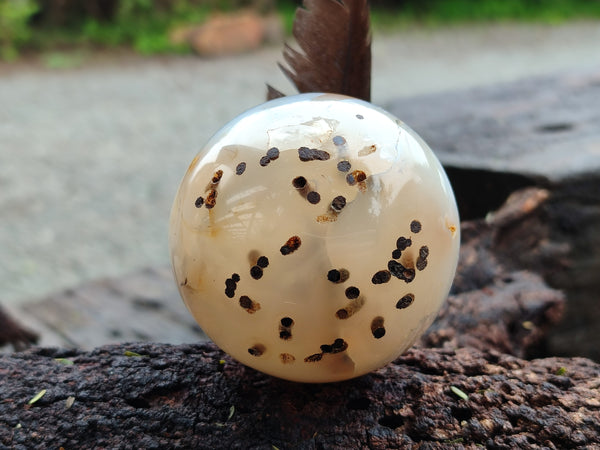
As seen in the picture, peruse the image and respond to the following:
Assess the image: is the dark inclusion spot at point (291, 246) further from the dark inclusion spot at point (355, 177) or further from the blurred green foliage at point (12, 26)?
the blurred green foliage at point (12, 26)

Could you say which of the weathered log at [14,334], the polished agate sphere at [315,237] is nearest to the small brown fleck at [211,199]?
the polished agate sphere at [315,237]

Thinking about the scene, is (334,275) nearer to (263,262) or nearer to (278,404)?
(263,262)

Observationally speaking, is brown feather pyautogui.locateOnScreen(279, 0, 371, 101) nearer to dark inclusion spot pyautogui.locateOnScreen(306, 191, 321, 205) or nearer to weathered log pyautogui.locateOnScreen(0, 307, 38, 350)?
dark inclusion spot pyautogui.locateOnScreen(306, 191, 321, 205)

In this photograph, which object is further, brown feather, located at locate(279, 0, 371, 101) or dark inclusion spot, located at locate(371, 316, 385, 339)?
brown feather, located at locate(279, 0, 371, 101)

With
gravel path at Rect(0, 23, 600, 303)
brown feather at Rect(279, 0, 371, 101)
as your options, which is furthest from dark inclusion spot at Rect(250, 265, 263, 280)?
gravel path at Rect(0, 23, 600, 303)

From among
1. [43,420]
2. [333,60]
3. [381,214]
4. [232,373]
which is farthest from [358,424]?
[333,60]

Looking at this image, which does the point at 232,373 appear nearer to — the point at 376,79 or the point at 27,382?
the point at 27,382

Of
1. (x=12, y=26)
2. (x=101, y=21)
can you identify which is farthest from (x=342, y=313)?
(x=101, y=21)
